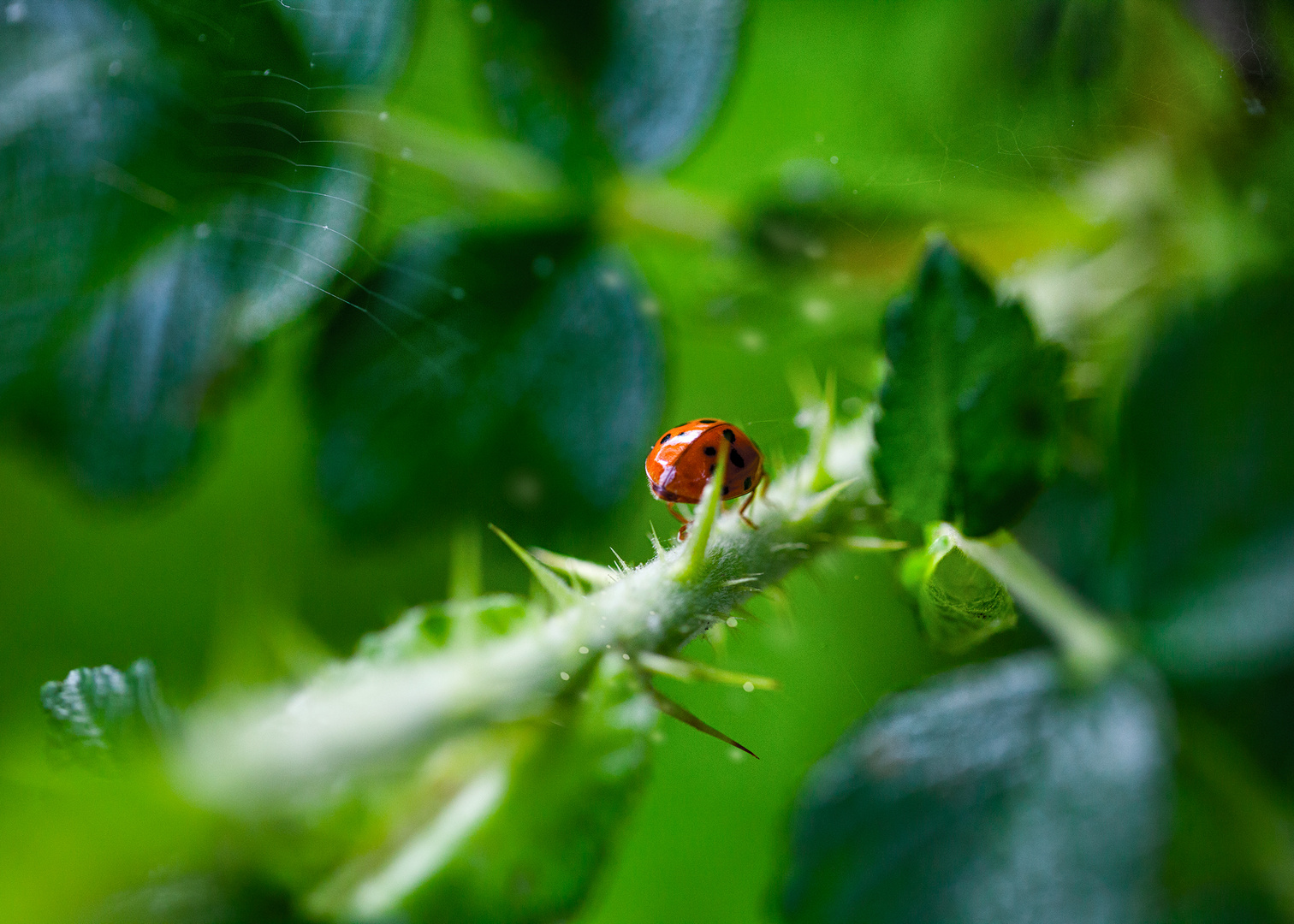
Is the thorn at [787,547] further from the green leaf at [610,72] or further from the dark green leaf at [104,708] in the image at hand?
the green leaf at [610,72]

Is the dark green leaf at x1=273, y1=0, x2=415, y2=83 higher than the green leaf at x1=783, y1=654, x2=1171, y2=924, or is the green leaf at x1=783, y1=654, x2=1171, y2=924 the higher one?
the dark green leaf at x1=273, y1=0, x2=415, y2=83

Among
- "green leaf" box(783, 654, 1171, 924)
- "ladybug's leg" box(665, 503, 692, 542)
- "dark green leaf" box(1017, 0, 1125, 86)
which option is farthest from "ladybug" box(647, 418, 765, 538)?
"dark green leaf" box(1017, 0, 1125, 86)

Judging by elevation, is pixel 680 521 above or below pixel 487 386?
below

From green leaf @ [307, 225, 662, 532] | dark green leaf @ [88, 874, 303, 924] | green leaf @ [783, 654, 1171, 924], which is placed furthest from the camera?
green leaf @ [307, 225, 662, 532]

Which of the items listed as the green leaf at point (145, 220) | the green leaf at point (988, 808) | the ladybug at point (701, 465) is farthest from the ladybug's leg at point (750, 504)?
the green leaf at point (145, 220)

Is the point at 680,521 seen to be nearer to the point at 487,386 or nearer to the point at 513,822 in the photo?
the point at 513,822

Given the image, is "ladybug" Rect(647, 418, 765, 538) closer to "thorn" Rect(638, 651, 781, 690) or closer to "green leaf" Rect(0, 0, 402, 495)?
"thorn" Rect(638, 651, 781, 690)

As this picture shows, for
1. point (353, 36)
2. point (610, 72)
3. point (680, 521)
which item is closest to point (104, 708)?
point (680, 521)
